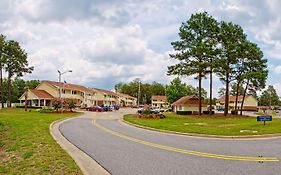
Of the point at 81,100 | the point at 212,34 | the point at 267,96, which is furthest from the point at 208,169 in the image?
the point at 267,96

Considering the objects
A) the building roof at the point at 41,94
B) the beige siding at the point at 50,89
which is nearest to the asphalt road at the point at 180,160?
the building roof at the point at 41,94

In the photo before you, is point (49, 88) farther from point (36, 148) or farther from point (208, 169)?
point (208, 169)

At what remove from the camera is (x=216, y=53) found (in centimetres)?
4522

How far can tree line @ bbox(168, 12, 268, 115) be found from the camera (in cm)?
4509

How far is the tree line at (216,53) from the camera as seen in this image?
1775 inches

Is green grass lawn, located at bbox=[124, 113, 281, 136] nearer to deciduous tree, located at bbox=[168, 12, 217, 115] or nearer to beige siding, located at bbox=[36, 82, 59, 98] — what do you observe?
deciduous tree, located at bbox=[168, 12, 217, 115]

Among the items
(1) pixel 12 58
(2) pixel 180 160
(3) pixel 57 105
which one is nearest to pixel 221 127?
(2) pixel 180 160

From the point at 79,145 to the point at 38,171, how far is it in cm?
588

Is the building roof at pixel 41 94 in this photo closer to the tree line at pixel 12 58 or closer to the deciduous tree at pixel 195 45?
the tree line at pixel 12 58

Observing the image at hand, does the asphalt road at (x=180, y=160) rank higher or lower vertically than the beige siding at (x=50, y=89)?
lower

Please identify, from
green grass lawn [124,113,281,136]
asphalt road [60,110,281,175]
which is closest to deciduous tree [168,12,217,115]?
green grass lawn [124,113,281,136]

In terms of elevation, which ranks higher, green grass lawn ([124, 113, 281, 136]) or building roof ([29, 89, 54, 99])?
building roof ([29, 89, 54, 99])

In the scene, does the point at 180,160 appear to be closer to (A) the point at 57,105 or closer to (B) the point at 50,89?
(A) the point at 57,105

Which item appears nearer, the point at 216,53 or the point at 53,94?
the point at 216,53
